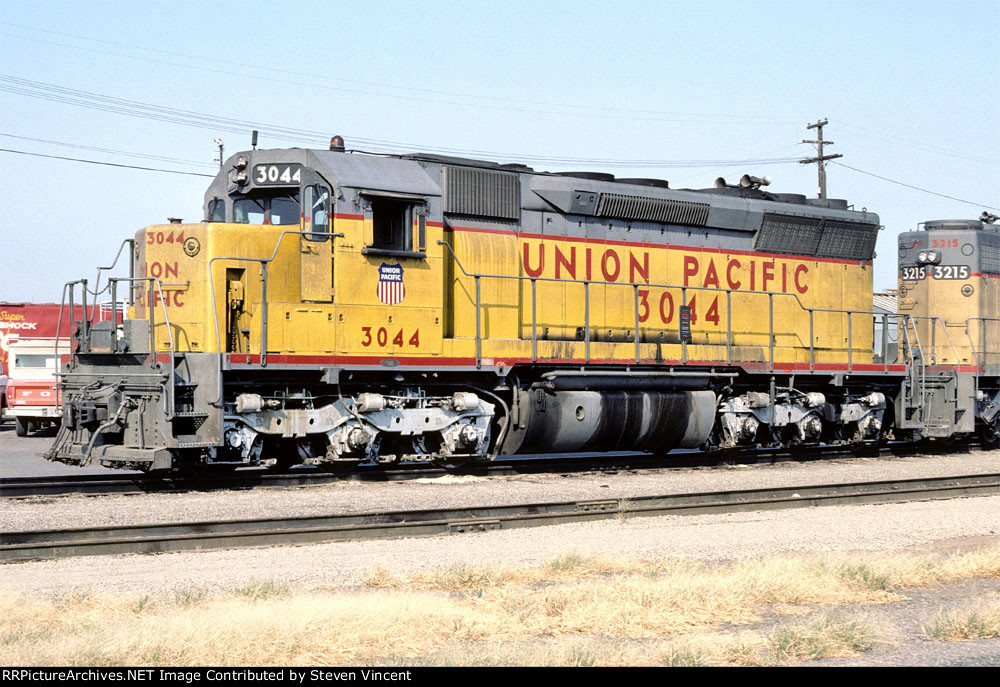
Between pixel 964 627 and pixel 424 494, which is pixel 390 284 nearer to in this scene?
pixel 424 494

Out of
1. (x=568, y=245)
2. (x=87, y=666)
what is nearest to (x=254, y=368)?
(x=568, y=245)

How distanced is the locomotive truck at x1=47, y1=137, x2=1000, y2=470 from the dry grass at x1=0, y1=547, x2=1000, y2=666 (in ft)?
17.5

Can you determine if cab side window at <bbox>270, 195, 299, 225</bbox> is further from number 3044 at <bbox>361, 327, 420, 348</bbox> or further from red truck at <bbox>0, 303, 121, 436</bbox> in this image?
red truck at <bbox>0, 303, 121, 436</bbox>

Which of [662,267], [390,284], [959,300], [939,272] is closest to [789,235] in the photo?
[662,267]

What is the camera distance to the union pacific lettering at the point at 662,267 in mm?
14836

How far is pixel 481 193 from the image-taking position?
14.1m

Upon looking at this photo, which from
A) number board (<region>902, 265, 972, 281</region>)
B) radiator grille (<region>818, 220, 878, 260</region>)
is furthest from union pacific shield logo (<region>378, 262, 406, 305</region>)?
number board (<region>902, 265, 972, 281</region>)

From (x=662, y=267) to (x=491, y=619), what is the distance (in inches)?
415

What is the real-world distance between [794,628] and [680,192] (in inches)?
441

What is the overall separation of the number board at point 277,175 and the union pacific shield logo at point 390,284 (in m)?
1.47

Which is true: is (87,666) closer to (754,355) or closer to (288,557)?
(288,557)

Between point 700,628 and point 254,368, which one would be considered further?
point 254,368

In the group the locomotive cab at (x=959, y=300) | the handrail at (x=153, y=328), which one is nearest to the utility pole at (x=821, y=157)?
the locomotive cab at (x=959, y=300)
